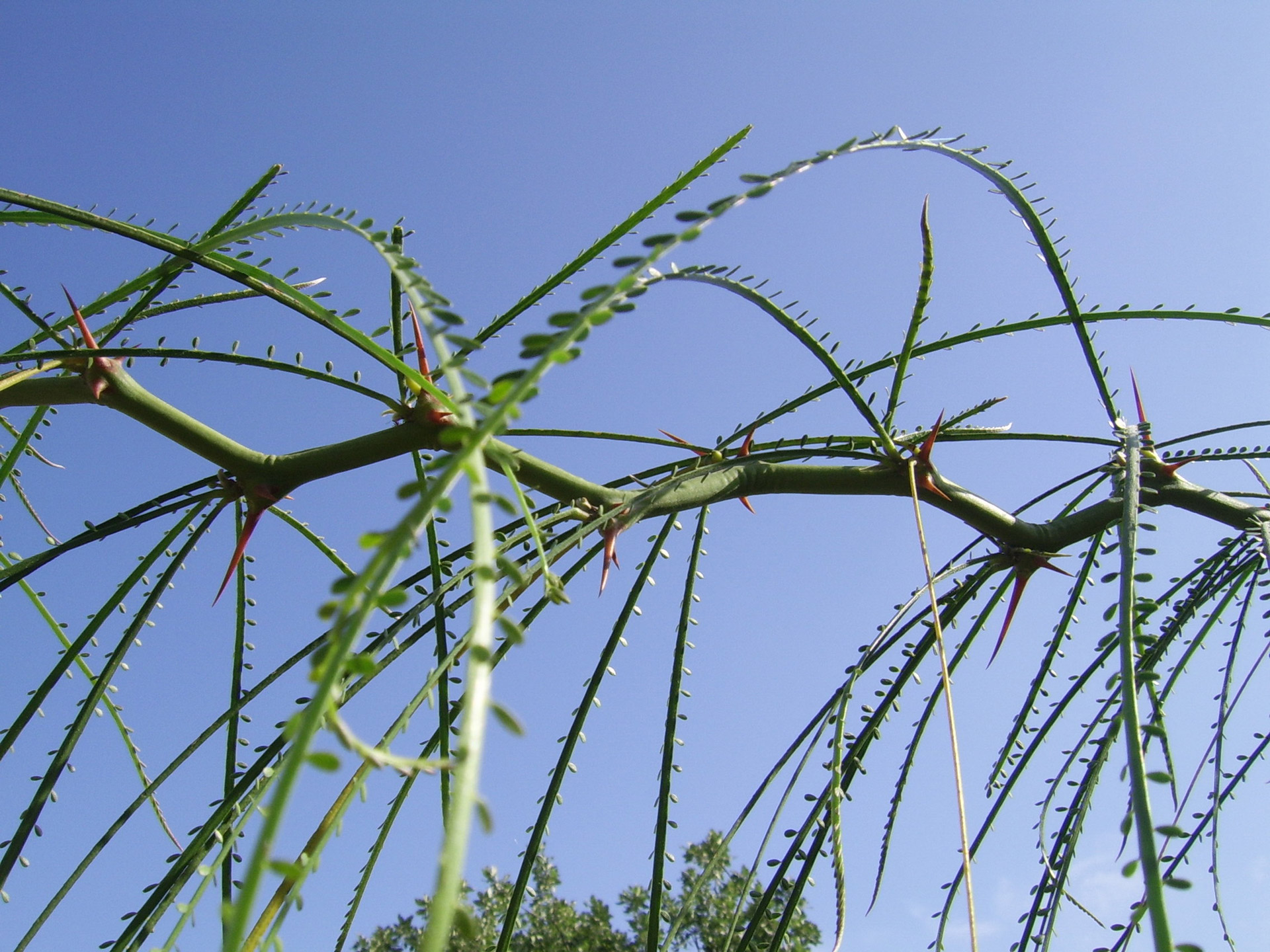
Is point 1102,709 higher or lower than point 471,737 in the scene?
higher

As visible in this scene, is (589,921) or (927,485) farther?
(589,921)

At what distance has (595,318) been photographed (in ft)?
0.97

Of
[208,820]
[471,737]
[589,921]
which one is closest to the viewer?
[471,737]

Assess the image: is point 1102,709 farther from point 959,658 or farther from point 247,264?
point 247,264

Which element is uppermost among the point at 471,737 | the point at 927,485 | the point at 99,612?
the point at 927,485

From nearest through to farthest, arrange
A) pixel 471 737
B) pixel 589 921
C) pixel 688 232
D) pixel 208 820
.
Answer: pixel 471 737 < pixel 688 232 < pixel 208 820 < pixel 589 921

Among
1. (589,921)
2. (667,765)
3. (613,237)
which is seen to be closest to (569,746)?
(667,765)

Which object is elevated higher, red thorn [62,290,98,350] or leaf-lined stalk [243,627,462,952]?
red thorn [62,290,98,350]

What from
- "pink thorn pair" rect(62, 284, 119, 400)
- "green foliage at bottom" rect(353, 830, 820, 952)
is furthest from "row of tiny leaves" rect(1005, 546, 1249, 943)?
"green foliage at bottom" rect(353, 830, 820, 952)

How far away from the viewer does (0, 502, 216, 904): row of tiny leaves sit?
708 mm

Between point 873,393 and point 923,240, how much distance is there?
5.7 inches

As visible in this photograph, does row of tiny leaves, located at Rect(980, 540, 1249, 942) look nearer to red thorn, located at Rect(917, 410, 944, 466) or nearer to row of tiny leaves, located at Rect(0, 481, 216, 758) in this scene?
red thorn, located at Rect(917, 410, 944, 466)

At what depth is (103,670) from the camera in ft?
2.56

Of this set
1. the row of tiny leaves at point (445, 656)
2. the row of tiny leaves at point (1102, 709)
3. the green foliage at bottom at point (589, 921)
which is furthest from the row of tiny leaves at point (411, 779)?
the green foliage at bottom at point (589, 921)
